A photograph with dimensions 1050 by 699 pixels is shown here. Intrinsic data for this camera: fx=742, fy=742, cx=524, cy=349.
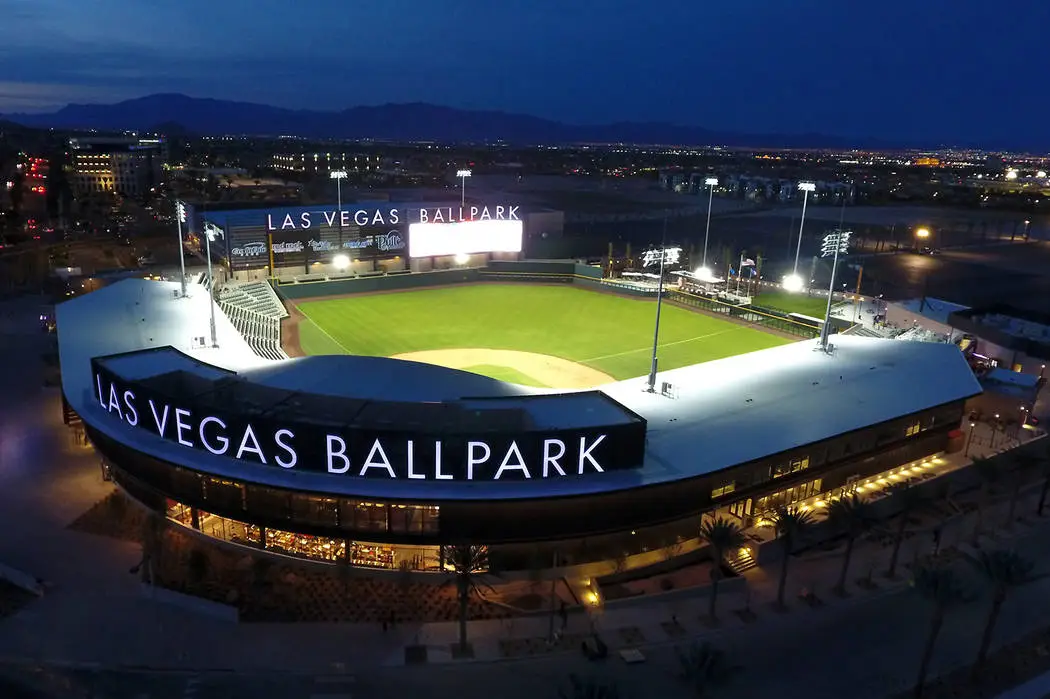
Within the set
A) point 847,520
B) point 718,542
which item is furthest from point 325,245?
point 847,520

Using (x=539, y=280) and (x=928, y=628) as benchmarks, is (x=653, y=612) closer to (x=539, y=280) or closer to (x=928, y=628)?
(x=928, y=628)

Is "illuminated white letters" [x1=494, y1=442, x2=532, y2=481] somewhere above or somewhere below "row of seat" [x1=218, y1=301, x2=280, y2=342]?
above

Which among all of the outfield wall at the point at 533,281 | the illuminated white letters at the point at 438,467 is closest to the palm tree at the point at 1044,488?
the outfield wall at the point at 533,281

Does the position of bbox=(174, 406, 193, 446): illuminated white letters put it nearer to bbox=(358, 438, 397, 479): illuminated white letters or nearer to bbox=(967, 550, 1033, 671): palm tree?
bbox=(358, 438, 397, 479): illuminated white letters

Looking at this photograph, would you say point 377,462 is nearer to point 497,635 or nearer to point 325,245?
point 497,635

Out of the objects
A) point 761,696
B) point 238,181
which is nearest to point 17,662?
point 761,696

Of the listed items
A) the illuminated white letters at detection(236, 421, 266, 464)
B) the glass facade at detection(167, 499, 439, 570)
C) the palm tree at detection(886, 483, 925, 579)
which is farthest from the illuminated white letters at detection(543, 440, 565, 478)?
the palm tree at detection(886, 483, 925, 579)

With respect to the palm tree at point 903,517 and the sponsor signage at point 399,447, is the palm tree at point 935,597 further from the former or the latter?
the sponsor signage at point 399,447

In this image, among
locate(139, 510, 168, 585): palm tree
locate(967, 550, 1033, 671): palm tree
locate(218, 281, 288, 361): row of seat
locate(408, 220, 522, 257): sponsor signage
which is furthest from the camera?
locate(408, 220, 522, 257): sponsor signage
